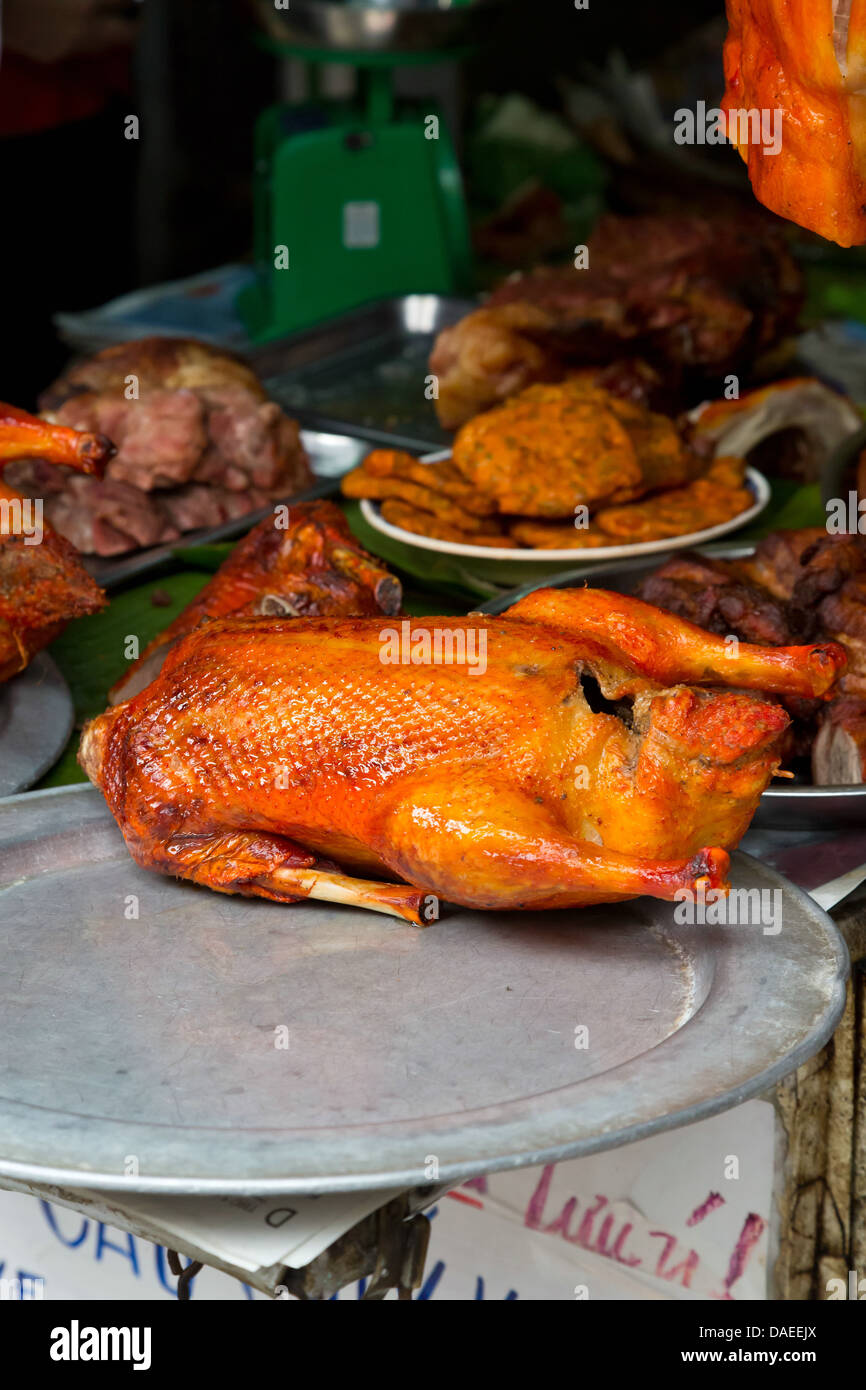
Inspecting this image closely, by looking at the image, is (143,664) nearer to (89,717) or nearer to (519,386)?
(89,717)

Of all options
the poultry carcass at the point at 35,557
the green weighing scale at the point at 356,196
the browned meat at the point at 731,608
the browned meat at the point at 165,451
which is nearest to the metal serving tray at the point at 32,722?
the poultry carcass at the point at 35,557

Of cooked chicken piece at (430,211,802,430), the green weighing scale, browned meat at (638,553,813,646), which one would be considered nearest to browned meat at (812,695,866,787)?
browned meat at (638,553,813,646)

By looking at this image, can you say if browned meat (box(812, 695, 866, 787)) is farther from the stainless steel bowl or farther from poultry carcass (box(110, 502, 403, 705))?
the stainless steel bowl

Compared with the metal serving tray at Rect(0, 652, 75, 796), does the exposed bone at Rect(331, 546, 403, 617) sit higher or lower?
higher

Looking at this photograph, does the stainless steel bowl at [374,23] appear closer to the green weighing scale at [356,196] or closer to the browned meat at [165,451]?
the green weighing scale at [356,196]

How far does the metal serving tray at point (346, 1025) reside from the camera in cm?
124

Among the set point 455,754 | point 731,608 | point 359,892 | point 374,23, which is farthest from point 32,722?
point 374,23

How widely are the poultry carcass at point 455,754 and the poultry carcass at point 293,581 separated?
0.25 m

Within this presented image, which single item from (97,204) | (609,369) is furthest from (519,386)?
(97,204)

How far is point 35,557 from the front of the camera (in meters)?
2.07

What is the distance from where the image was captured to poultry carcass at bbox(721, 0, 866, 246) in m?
1.31

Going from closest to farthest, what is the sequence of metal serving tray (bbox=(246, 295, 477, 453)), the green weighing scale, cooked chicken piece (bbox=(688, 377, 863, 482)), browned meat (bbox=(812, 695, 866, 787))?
browned meat (bbox=(812, 695, 866, 787)) < cooked chicken piece (bbox=(688, 377, 863, 482)) < metal serving tray (bbox=(246, 295, 477, 453)) < the green weighing scale

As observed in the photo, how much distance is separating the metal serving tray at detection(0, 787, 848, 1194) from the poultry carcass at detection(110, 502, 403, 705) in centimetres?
40
